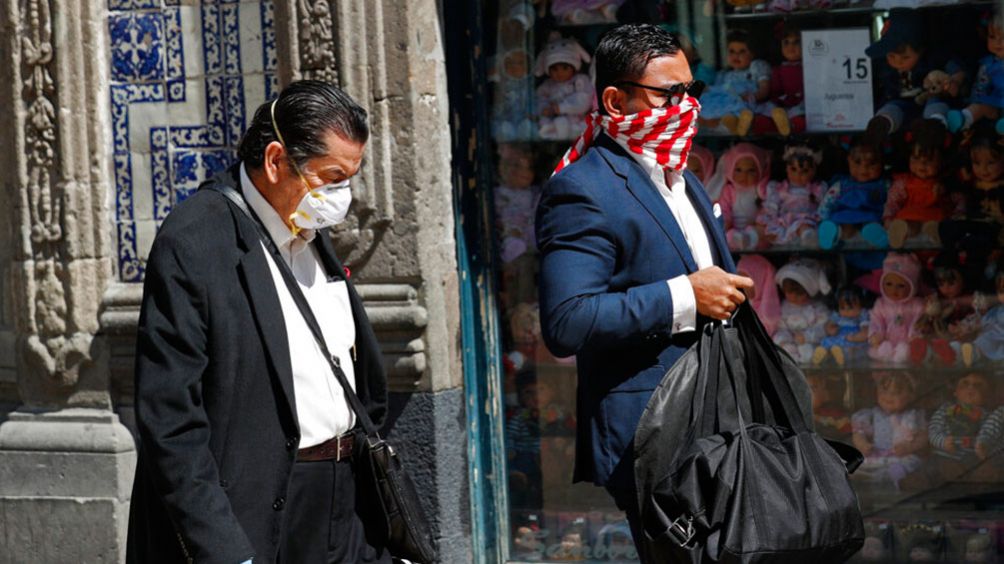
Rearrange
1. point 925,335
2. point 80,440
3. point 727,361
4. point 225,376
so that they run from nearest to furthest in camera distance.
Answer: point 225,376, point 727,361, point 925,335, point 80,440

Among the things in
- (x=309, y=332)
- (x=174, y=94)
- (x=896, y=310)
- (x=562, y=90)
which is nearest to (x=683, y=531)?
(x=309, y=332)

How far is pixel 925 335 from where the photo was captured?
18.5 ft

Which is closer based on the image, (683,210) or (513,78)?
(683,210)

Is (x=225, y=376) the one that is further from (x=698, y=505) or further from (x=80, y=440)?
(x=80, y=440)

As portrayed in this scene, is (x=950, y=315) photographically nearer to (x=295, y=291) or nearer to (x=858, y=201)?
(x=858, y=201)

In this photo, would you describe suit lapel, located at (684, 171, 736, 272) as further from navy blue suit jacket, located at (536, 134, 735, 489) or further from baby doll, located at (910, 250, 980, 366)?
baby doll, located at (910, 250, 980, 366)

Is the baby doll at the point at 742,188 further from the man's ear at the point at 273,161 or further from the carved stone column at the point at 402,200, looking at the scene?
the man's ear at the point at 273,161

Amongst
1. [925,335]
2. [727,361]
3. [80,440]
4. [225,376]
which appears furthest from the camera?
[80,440]

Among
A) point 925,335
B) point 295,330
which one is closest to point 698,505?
point 295,330

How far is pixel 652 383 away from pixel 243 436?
3.02ft

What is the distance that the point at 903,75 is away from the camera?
5.59 metres

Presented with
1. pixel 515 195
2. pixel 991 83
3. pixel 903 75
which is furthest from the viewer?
pixel 515 195

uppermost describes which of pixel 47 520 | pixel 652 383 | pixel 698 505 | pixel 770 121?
pixel 770 121

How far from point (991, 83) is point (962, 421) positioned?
121 centimetres
